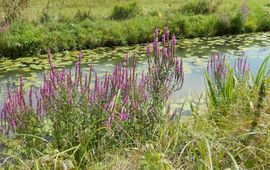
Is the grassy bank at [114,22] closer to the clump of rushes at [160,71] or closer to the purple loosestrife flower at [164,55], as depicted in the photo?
the clump of rushes at [160,71]

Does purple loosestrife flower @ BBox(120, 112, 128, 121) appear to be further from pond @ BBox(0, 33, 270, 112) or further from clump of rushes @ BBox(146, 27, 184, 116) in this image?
pond @ BBox(0, 33, 270, 112)

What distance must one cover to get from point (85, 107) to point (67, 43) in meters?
7.99

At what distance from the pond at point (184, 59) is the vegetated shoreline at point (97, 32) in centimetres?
31

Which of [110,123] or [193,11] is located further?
[193,11]

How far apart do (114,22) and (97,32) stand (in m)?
1.05

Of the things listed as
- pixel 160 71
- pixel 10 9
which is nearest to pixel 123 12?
pixel 10 9

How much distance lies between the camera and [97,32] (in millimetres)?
12516

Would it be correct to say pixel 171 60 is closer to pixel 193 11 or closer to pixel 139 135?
pixel 139 135

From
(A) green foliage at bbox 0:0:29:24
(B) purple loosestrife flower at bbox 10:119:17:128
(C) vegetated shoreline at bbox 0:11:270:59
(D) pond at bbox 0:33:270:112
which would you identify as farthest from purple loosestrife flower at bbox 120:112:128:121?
(A) green foliage at bbox 0:0:29:24

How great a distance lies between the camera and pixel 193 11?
16016 mm

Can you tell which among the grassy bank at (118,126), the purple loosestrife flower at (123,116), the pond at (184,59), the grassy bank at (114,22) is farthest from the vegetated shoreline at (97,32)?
the purple loosestrife flower at (123,116)

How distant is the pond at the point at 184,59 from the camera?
29.6ft

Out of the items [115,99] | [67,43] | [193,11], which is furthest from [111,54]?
[115,99]

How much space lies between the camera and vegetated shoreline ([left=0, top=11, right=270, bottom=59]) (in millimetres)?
11253
